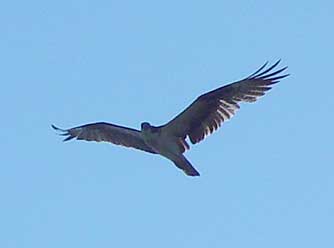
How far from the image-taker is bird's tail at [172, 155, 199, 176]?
3822 centimetres

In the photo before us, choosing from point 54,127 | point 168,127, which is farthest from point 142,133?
point 54,127

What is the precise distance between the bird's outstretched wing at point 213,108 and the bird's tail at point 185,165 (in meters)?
1.13

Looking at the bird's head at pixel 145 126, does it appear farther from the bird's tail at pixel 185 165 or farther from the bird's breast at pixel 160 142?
the bird's tail at pixel 185 165

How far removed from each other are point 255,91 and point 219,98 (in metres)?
0.74

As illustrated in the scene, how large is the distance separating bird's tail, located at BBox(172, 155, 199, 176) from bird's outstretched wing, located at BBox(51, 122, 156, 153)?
4.78 feet

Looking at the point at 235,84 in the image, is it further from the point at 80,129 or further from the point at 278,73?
the point at 80,129

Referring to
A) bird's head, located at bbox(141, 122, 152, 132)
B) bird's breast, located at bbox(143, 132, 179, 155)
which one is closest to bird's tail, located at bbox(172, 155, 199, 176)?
bird's breast, located at bbox(143, 132, 179, 155)

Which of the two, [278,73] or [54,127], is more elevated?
[54,127]

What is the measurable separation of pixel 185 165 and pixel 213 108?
179 cm

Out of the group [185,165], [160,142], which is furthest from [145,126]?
[185,165]

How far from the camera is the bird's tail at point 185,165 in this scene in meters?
38.2

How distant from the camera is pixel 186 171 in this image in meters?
38.3

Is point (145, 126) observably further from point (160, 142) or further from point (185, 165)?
point (185, 165)

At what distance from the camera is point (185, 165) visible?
1515 inches
